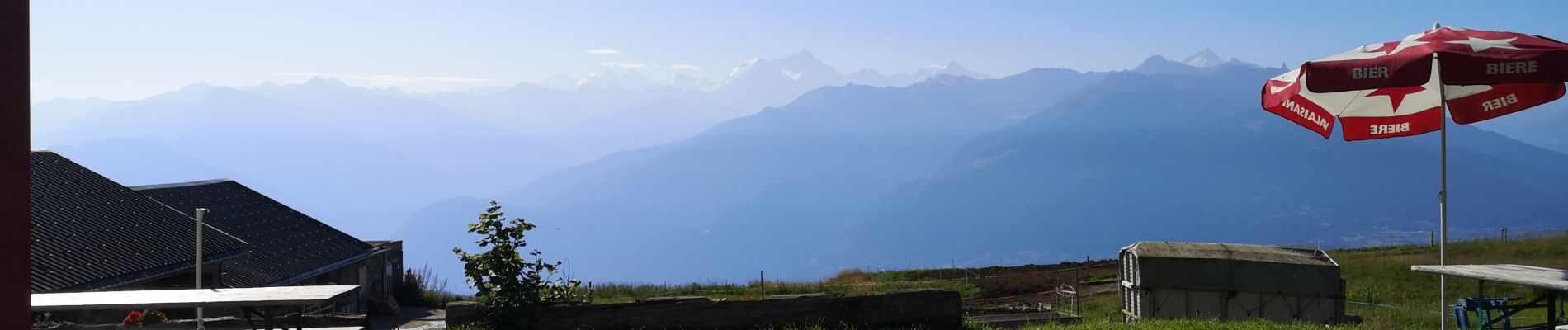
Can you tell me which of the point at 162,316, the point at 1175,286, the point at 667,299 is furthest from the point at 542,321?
the point at 1175,286

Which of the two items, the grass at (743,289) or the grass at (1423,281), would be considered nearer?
the grass at (1423,281)

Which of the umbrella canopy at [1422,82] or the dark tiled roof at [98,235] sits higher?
the umbrella canopy at [1422,82]

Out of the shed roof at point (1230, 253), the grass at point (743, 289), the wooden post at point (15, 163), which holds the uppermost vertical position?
the wooden post at point (15, 163)

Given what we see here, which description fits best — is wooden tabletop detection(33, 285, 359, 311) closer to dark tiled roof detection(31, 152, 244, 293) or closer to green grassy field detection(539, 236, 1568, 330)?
dark tiled roof detection(31, 152, 244, 293)

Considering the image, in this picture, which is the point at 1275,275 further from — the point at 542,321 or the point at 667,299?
the point at 542,321

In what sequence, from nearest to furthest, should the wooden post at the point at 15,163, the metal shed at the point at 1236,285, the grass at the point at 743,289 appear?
the wooden post at the point at 15,163 → the metal shed at the point at 1236,285 → the grass at the point at 743,289

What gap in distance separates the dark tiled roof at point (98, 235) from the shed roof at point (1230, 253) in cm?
1843

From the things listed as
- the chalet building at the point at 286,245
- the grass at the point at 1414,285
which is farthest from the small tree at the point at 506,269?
the chalet building at the point at 286,245

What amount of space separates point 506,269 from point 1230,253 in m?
13.5

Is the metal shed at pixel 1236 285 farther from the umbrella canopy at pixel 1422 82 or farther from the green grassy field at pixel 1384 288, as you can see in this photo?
the umbrella canopy at pixel 1422 82

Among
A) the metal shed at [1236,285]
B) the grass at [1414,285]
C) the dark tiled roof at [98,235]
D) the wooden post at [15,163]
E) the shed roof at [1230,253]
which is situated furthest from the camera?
the grass at [1414,285]

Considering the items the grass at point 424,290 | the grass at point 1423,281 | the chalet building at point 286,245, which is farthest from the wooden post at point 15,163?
the grass at point 424,290

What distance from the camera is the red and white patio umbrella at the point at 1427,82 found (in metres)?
8.81

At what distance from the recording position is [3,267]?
4281 millimetres
